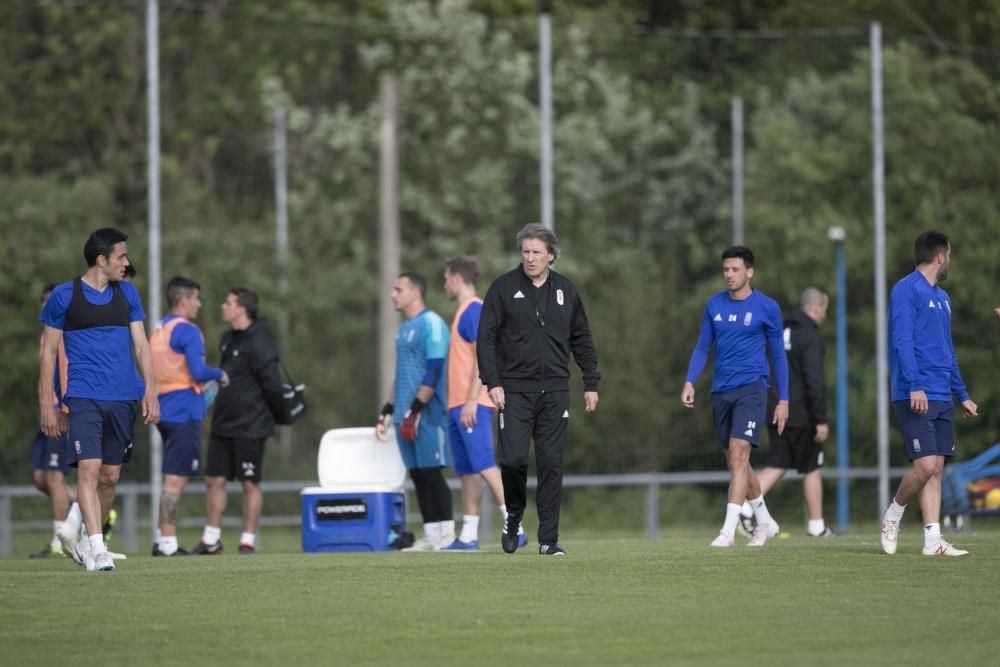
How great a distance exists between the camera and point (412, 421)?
15.0 metres

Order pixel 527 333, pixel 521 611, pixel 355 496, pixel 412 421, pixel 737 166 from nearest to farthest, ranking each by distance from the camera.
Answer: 1. pixel 521 611
2. pixel 527 333
3. pixel 412 421
4. pixel 355 496
5. pixel 737 166

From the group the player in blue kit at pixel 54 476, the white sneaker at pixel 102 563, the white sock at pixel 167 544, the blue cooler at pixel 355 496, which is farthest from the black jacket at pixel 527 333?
the player in blue kit at pixel 54 476

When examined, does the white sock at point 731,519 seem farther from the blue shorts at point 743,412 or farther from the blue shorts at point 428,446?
the blue shorts at point 428,446

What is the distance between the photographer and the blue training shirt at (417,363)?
595 inches

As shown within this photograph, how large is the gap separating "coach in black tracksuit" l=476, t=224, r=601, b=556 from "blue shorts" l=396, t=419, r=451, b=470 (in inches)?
107

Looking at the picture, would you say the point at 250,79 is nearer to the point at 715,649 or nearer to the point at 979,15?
the point at 979,15

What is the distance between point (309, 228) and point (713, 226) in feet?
20.5

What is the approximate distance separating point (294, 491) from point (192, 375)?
8.88m

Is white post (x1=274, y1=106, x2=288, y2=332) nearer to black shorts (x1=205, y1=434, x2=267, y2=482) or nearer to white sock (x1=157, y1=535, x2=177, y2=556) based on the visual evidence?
black shorts (x1=205, y1=434, x2=267, y2=482)

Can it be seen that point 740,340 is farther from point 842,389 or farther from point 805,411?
point 842,389

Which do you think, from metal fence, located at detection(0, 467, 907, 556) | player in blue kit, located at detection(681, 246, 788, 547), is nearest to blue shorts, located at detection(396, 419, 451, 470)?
player in blue kit, located at detection(681, 246, 788, 547)

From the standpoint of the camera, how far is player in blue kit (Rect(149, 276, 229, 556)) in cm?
1586

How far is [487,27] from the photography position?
33.7m

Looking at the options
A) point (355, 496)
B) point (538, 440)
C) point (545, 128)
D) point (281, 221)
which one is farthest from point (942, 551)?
point (281, 221)
